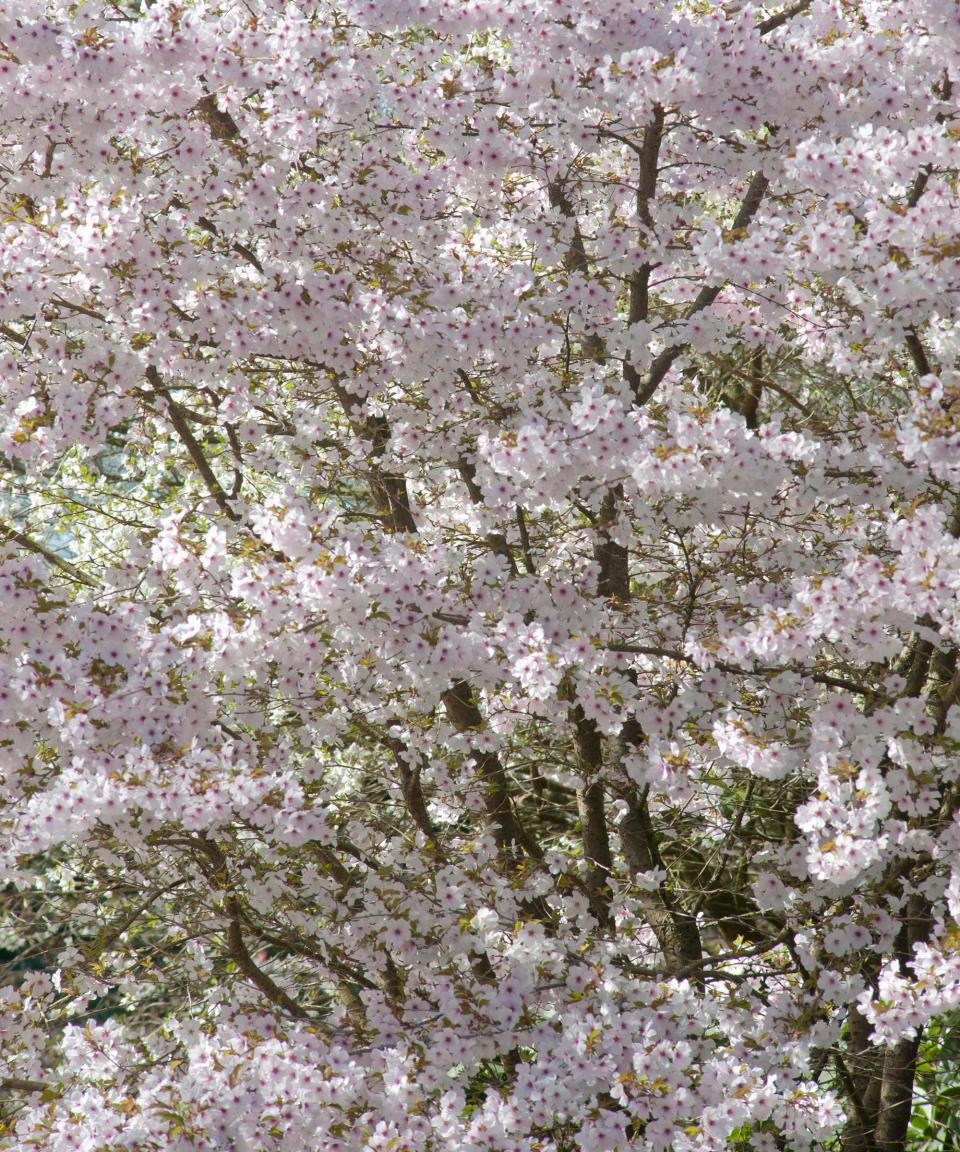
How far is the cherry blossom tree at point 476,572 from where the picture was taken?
15.0ft

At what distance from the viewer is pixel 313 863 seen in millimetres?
5898

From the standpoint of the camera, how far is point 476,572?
5508mm

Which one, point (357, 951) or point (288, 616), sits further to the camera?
point (357, 951)

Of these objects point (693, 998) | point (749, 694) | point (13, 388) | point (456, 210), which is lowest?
point (693, 998)

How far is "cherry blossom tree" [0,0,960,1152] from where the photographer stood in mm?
4586

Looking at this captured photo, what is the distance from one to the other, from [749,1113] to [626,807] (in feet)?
6.26

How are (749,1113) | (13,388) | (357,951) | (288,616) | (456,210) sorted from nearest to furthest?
(288,616) < (749,1113) < (13,388) < (357,951) < (456,210)

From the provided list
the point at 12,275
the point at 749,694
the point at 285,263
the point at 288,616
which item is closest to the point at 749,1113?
the point at 749,694

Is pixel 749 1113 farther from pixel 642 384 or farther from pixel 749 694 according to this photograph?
pixel 642 384

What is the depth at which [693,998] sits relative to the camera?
520 cm

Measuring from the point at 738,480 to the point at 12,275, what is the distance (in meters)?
3.02

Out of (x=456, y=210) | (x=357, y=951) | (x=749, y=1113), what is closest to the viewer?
(x=749, y=1113)

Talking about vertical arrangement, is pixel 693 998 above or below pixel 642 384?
below

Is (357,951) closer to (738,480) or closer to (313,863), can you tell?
(313,863)
